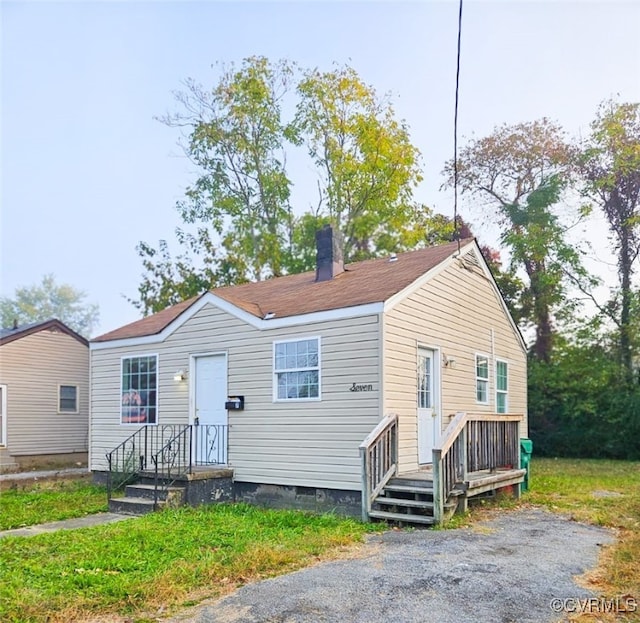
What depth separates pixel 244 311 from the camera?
1040 centimetres

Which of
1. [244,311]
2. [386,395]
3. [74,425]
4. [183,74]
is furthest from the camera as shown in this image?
[183,74]

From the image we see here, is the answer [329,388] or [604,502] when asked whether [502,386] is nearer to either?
[604,502]

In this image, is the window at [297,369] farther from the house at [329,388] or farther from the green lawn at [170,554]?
the green lawn at [170,554]

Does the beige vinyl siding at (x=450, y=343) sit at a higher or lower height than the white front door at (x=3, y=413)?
higher

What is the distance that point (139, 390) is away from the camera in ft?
39.6

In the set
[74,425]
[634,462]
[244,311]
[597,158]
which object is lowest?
[634,462]

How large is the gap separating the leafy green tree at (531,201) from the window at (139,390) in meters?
15.0

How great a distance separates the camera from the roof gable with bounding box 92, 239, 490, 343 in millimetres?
9469

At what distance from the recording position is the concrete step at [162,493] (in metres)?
9.16

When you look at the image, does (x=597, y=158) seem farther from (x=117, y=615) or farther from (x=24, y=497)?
(x=117, y=615)

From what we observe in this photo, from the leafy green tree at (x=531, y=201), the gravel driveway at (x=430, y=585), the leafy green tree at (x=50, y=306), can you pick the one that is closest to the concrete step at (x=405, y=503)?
the gravel driveway at (x=430, y=585)

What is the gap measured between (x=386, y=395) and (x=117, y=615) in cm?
488

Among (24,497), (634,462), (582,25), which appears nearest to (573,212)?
(634,462)

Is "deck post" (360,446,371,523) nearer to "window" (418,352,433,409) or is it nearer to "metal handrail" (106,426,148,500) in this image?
"window" (418,352,433,409)
